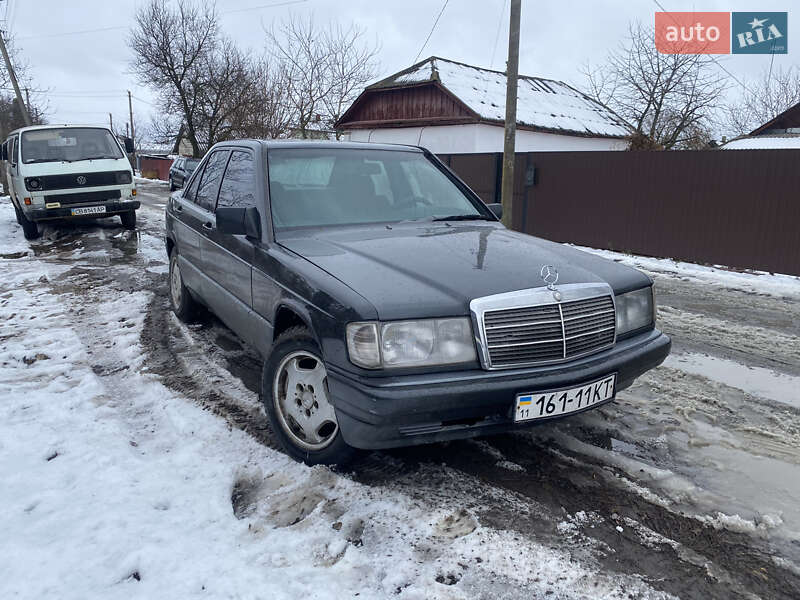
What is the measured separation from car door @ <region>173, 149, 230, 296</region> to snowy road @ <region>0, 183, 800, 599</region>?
75 cm

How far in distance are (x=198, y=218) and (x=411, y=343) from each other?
9.47ft

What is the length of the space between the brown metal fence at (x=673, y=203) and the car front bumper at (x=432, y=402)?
8.35m

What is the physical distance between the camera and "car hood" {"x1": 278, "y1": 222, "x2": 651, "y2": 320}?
2.59 meters

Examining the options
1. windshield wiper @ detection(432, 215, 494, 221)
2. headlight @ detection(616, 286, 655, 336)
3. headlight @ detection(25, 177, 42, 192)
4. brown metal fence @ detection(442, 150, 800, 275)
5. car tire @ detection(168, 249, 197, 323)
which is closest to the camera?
headlight @ detection(616, 286, 655, 336)

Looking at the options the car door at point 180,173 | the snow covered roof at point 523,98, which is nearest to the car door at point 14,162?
the car door at point 180,173

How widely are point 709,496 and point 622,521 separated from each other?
0.51m

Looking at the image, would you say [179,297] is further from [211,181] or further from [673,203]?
[673,203]

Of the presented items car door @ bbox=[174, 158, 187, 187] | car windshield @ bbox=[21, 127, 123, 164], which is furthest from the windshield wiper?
car door @ bbox=[174, 158, 187, 187]

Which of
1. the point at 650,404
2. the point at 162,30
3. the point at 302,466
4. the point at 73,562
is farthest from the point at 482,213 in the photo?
the point at 162,30

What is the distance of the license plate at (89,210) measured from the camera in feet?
35.2

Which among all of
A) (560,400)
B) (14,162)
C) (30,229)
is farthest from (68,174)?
(560,400)

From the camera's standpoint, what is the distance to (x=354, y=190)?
3.84m

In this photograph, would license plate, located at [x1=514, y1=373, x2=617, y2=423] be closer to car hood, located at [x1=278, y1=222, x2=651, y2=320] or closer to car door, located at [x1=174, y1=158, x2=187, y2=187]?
car hood, located at [x1=278, y1=222, x2=651, y2=320]

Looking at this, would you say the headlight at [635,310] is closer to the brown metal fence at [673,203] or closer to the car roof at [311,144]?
the car roof at [311,144]
